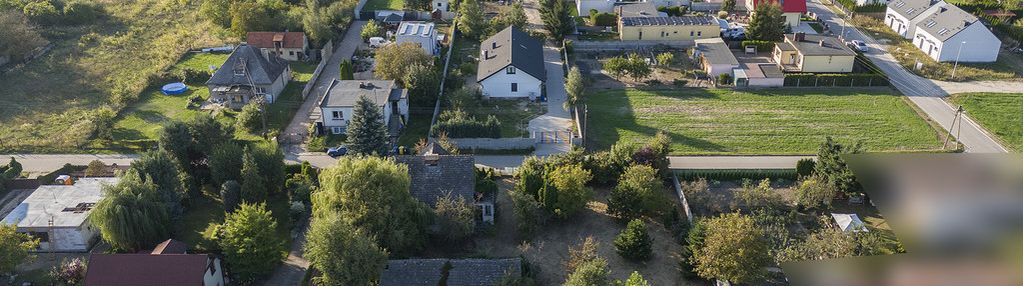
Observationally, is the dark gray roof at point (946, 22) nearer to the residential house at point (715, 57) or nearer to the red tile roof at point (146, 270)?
the residential house at point (715, 57)

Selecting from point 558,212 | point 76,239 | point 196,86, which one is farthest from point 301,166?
point 196,86

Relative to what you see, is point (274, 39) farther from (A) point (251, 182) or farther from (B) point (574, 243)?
→ (B) point (574, 243)

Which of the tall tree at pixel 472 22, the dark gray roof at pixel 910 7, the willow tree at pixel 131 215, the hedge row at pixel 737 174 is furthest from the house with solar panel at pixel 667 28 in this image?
the willow tree at pixel 131 215

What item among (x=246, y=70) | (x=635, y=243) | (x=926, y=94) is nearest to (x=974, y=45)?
(x=926, y=94)

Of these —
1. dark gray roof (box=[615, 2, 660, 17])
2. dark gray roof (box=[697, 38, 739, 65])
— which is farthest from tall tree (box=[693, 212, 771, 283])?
dark gray roof (box=[615, 2, 660, 17])

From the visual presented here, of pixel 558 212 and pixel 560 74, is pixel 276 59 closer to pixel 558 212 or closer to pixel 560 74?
pixel 560 74
